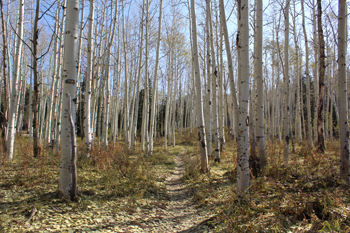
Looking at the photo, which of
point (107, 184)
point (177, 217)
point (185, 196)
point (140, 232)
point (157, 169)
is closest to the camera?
point (140, 232)

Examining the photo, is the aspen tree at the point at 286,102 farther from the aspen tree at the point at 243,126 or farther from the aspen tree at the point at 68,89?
the aspen tree at the point at 68,89

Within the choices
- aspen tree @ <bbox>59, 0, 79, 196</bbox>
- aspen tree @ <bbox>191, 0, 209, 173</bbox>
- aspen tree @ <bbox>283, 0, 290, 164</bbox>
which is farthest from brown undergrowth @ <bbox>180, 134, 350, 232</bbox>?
aspen tree @ <bbox>59, 0, 79, 196</bbox>

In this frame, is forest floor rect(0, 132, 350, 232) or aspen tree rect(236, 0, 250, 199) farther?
Answer: aspen tree rect(236, 0, 250, 199)

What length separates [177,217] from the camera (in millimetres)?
3682

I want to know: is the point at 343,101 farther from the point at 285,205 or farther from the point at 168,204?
the point at 168,204

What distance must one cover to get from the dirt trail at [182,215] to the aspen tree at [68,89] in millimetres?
1761

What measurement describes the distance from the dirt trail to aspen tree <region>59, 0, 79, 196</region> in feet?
5.78

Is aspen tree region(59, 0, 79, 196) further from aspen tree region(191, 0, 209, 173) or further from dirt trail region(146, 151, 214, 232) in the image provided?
aspen tree region(191, 0, 209, 173)

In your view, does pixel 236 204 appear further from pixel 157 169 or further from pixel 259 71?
pixel 157 169

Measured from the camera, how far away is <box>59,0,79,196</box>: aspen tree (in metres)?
3.45

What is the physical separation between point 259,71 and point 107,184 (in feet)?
15.0

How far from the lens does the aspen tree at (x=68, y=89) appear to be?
3449 mm

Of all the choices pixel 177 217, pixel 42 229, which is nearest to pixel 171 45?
pixel 177 217

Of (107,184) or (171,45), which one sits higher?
(171,45)
